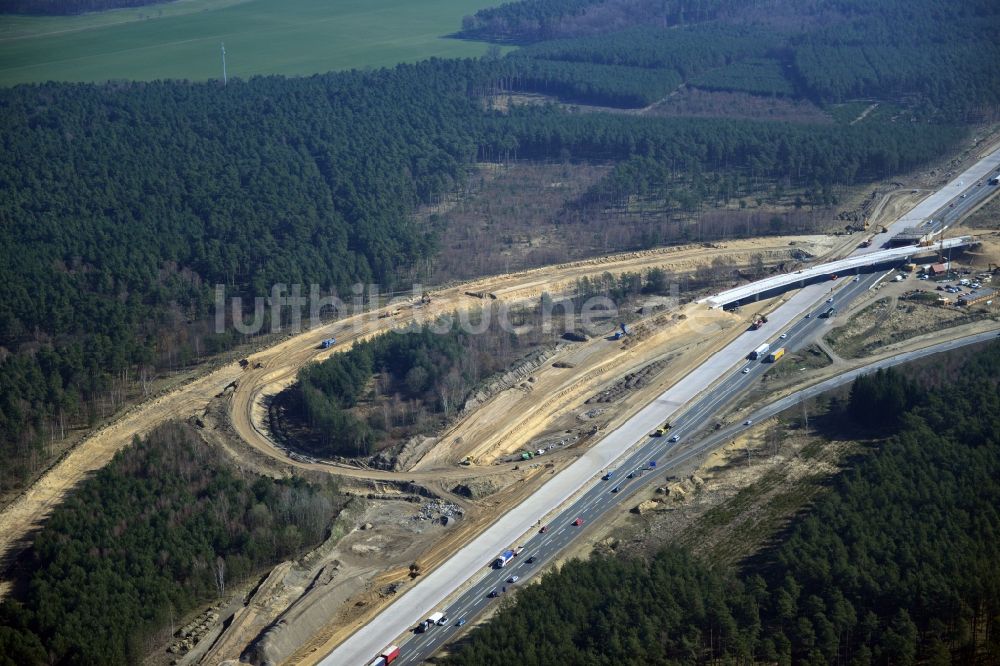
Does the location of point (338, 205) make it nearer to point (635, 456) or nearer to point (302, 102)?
point (302, 102)

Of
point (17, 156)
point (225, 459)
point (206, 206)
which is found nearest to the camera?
point (225, 459)

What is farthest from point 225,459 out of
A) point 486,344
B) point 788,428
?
point 788,428

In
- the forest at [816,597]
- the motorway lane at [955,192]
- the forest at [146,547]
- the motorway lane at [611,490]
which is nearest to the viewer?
the forest at [816,597]

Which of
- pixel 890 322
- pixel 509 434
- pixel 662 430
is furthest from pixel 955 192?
pixel 509 434

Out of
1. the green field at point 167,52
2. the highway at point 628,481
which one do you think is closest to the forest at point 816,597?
the highway at point 628,481

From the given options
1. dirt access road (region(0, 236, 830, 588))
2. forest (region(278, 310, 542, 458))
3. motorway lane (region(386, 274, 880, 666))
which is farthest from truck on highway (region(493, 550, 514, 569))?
forest (region(278, 310, 542, 458))

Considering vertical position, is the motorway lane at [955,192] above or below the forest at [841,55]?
below

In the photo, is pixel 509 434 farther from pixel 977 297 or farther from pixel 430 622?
pixel 977 297

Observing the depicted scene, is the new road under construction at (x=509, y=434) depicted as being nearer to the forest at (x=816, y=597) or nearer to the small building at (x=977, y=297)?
the small building at (x=977, y=297)
